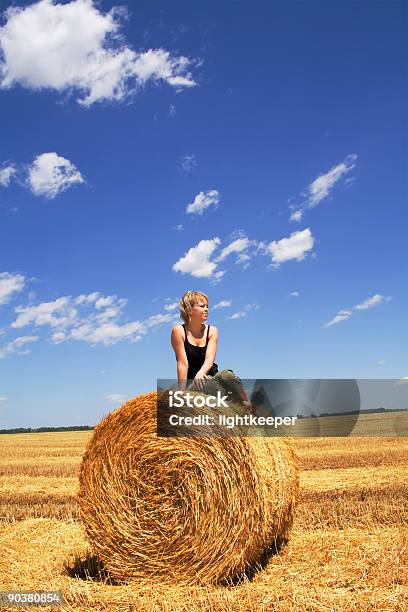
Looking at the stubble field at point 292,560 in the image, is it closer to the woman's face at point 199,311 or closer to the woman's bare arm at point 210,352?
the woman's bare arm at point 210,352

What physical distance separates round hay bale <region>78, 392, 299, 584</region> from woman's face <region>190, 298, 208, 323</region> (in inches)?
30.8

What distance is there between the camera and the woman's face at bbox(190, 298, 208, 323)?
205 inches

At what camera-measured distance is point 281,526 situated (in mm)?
5277

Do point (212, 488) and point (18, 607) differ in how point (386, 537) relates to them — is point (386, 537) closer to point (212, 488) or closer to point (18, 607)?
point (212, 488)

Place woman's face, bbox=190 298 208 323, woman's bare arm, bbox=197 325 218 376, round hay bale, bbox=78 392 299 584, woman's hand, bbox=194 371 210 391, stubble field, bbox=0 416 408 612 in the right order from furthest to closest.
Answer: woman's face, bbox=190 298 208 323 → woman's bare arm, bbox=197 325 218 376 → woman's hand, bbox=194 371 210 391 → round hay bale, bbox=78 392 299 584 → stubble field, bbox=0 416 408 612

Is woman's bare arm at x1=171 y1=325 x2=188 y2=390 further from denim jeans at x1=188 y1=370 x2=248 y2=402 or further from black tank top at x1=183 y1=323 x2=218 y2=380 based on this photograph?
denim jeans at x1=188 y1=370 x2=248 y2=402

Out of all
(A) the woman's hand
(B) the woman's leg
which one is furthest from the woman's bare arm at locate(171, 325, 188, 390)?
(B) the woman's leg

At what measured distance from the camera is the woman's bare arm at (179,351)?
5.11m

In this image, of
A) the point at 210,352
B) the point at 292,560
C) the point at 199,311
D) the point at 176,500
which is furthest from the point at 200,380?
the point at 292,560

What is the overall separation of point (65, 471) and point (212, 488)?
9047 mm

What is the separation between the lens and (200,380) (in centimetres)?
496

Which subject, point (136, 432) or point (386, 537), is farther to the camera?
point (386, 537)

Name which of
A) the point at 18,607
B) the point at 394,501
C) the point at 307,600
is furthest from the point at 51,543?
the point at 394,501

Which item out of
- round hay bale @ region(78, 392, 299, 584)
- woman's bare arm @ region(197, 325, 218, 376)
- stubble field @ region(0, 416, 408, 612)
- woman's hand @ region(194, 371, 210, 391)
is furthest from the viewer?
woman's bare arm @ region(197, 325, 218, 376)
